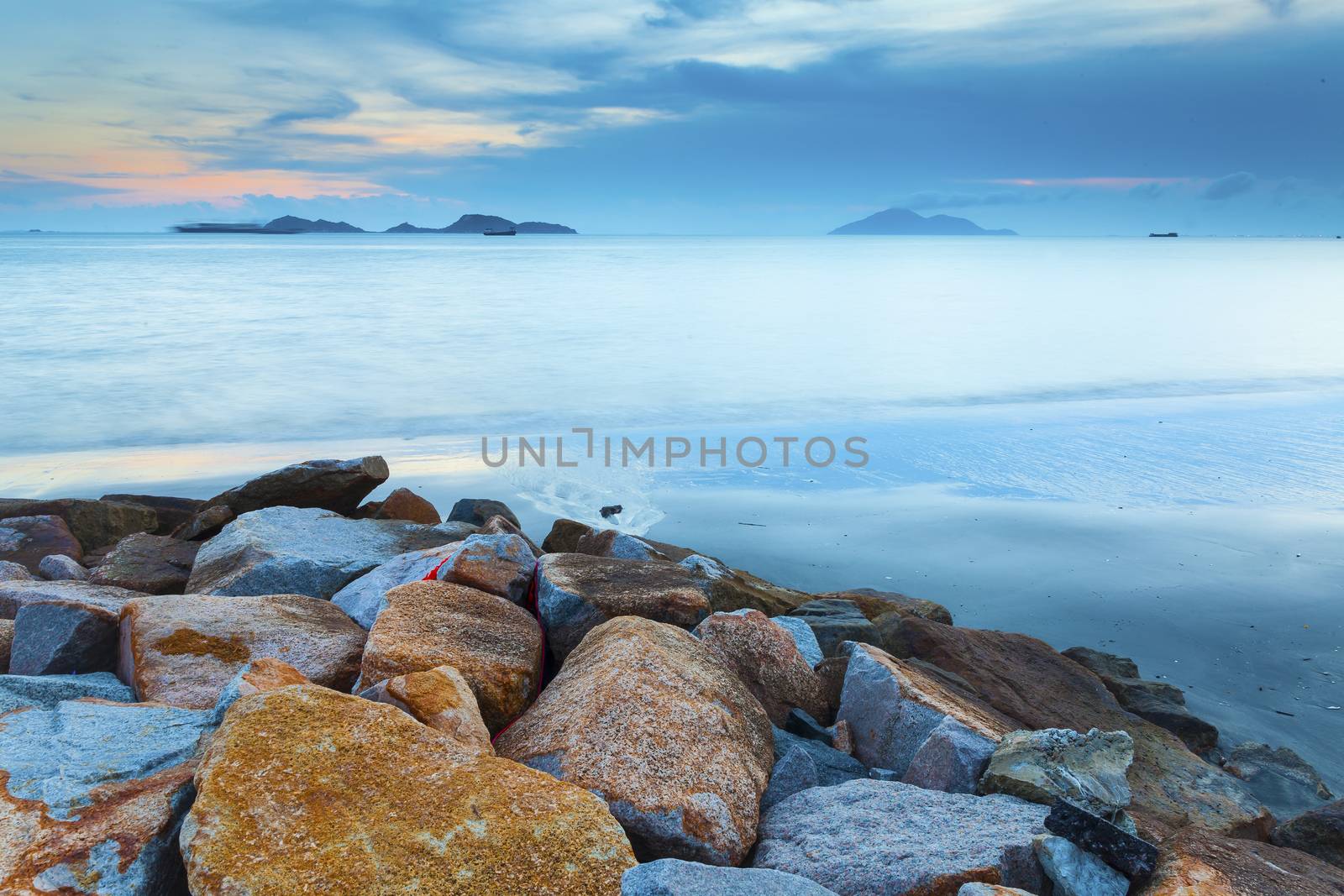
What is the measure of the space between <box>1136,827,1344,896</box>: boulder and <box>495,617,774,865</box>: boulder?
4.32 feet

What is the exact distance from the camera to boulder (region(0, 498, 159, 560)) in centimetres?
755

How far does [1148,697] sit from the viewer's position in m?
5.88

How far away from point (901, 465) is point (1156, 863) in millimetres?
8844

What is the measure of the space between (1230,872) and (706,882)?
5.58 ft

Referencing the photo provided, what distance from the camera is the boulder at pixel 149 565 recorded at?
5.94 metres

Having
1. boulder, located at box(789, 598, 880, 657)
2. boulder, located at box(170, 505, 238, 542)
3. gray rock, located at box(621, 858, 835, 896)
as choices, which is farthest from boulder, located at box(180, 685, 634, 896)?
boulder, located at box(170, 505, 238, 542)

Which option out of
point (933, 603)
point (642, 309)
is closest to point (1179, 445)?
point (933, 603)

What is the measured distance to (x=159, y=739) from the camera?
317 cm

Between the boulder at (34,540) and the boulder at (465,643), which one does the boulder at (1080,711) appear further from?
the boulder at (34,540)

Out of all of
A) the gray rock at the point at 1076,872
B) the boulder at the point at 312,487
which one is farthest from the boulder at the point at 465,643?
the boulder at the point at 312,487

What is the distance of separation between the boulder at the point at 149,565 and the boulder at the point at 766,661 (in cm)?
350

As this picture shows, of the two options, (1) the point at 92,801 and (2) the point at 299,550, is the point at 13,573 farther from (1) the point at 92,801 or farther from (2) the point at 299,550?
(1) the point at 92,801

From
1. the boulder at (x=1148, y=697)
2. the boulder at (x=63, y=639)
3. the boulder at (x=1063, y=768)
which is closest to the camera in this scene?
the boulder at (x=1063, y=768)

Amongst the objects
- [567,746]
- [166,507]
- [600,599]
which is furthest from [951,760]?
[166,507]
